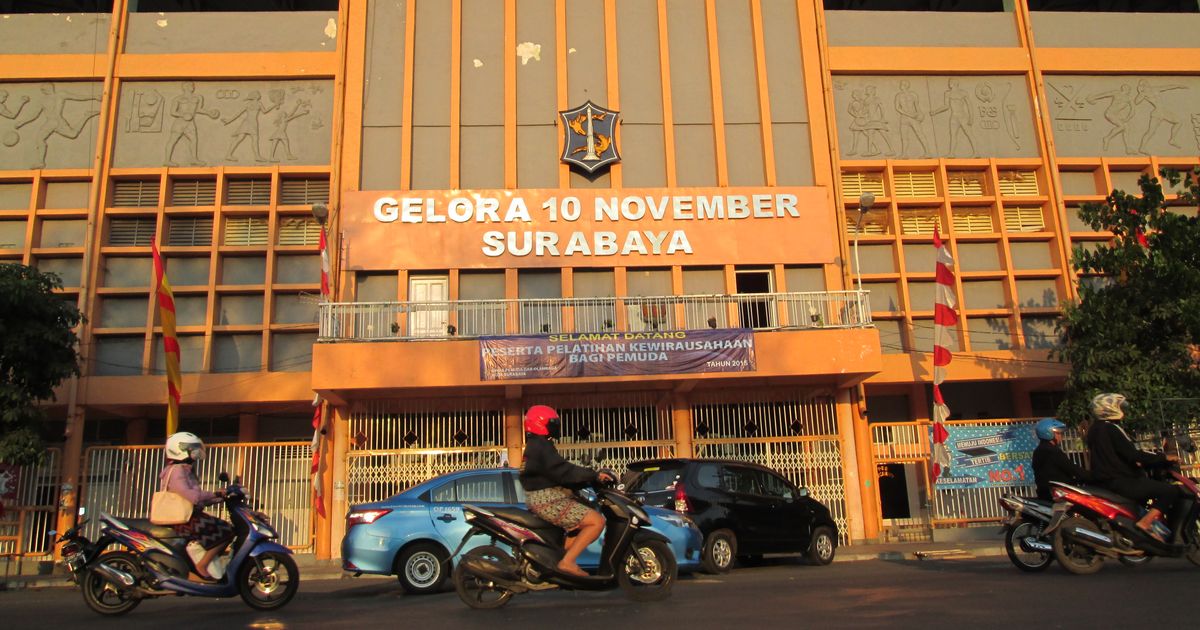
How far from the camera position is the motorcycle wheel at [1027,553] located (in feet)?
28.8

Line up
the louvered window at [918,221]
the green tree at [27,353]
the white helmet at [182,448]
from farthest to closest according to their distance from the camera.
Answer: the louvered window at [918,221], the green tree at [27,353], the white helmet at [182,448]

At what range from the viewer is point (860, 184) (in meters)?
19.5

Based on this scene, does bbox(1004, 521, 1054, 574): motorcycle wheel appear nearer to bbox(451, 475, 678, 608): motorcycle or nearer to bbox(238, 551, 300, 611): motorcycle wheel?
bbox(451, 475, 678, 608): motorcycle

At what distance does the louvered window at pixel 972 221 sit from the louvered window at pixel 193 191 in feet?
53.1

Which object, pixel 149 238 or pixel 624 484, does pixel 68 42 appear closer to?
pixel 149 238

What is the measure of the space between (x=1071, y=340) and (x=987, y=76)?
7.13 meters

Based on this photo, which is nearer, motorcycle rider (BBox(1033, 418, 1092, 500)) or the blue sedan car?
motorcycle rider (BBox(1033, 418, 1092, 500))

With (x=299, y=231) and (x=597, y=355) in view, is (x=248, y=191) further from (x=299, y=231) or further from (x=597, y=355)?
(x=597, y=355)

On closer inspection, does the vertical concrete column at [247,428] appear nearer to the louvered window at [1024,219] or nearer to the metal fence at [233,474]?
the metal fence at [233,474]

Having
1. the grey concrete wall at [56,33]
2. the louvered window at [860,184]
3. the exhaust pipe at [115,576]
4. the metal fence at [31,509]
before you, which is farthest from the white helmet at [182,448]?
the louvered window at [860,184]

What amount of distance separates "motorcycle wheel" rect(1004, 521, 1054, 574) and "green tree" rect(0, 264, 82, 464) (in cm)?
1467

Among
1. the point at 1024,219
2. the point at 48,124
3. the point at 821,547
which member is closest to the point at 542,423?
the point at 821,547

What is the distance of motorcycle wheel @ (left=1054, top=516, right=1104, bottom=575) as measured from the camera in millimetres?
8344

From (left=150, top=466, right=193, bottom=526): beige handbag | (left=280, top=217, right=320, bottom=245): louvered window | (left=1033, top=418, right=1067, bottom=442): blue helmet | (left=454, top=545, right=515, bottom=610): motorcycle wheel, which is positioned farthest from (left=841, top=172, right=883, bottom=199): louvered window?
(left=150, top=466, right=193, bottom=526): beige handbag
